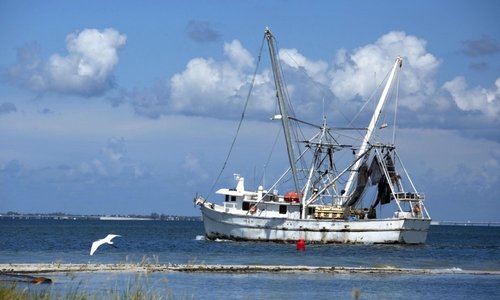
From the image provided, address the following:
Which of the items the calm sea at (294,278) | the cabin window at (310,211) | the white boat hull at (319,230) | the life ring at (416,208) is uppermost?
the life ring at (416,208)

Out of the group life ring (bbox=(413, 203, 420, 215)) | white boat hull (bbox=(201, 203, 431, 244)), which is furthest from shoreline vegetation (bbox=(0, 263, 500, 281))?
life ring (bbox=(413, 203, 420, 215))

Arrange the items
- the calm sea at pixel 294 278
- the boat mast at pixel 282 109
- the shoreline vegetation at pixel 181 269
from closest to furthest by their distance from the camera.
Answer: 1. the calm sea at pixel 294 278
2. the shoreline vegetation at pixel 181 269
3. the boat mast at pixel 282 109

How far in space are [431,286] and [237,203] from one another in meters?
37.9

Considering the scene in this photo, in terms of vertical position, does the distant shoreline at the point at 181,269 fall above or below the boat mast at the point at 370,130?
below

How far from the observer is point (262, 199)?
7912cm

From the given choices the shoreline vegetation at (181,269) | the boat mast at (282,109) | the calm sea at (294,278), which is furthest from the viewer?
the boat mast at (282,109)

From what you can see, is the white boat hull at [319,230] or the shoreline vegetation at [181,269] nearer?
the shoreline vegetation at [181,269]

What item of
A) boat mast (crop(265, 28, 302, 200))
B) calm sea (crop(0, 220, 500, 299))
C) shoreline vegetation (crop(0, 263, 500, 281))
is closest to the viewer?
calm sea (crop(0, 220, 500, 299))

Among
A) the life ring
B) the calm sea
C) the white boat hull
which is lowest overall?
the calm sea

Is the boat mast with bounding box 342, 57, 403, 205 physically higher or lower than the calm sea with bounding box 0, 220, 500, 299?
higher

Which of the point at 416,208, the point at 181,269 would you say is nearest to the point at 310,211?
the point at 416,208

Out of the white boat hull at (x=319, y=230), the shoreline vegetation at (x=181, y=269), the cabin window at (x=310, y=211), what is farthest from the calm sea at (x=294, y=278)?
the cabin window at (x=310, y=211)

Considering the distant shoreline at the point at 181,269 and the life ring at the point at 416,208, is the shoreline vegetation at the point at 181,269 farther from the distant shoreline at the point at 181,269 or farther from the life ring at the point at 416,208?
the life ring at the point at 416,208

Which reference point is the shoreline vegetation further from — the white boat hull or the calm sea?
the white boat hull
